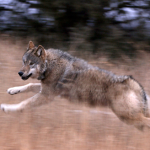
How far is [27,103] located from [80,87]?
110cm

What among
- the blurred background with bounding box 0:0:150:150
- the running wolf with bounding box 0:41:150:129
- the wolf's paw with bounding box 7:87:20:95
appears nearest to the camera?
the running wolf with bounding box 0:41:150:129

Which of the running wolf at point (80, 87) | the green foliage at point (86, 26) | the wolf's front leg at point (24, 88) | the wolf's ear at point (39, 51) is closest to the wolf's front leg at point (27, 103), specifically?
the running wolf at point (80, 87)

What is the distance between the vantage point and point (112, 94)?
4996 mm

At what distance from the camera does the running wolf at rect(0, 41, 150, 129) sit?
16.1 feet

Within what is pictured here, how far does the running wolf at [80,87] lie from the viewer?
4.91m

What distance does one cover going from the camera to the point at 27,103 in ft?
17.1

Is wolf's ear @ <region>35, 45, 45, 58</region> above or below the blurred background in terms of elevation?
above

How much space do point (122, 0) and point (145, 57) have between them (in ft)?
6.96

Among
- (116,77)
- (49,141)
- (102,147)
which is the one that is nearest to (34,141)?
(49,141)

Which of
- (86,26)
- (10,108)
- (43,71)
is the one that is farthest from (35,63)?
(86,26)

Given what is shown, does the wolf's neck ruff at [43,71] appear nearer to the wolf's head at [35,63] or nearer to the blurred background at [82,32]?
the wolf's head at [35,63]

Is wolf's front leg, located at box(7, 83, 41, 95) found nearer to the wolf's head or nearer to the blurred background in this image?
the blurred background

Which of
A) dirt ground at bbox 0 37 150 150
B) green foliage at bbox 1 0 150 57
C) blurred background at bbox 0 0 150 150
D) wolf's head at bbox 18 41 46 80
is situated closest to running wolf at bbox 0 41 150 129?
wolf's head at bbox 18 41 46 80

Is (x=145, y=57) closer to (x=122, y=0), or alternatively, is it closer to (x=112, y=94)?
(x=122, y=0)
